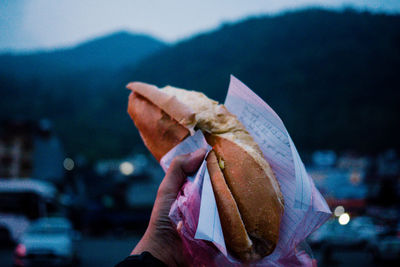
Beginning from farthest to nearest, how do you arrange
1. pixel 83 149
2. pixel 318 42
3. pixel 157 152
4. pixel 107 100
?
pixel 83 149 < pixel 107 100 < pixel 318 42 < pixel 157 152

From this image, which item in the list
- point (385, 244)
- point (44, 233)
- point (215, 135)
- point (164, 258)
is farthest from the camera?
point (385, 244)

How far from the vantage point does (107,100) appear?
46938 mm

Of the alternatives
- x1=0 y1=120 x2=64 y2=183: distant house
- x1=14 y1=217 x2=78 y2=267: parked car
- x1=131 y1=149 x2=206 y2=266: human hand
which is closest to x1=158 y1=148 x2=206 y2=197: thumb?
x1=131 y1=149 x2=206 y2=266: human hand

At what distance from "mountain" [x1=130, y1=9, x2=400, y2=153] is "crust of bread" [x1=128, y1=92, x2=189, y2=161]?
275 inches

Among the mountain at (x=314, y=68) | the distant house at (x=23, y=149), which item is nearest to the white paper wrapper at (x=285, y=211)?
the mountain at (x=314, y=68)

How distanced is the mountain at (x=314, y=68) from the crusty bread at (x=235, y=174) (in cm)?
712

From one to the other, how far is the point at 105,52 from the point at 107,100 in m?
8.13

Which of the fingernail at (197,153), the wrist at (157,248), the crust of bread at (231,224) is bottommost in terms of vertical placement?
the wrist at (157,248)

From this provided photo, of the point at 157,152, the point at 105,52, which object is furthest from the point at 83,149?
the point at 157,152

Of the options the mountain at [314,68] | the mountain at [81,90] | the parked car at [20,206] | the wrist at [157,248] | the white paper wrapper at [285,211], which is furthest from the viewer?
the mountain at [81,90]

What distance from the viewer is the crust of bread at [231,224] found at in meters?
1.52

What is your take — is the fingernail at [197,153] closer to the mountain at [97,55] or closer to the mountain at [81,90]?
the mountain at [81,90]

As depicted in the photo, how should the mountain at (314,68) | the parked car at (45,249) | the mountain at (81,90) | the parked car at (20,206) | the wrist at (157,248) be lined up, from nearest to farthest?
the wrist at (157,248) → the parked car at (45,249) → the parked car at (20,206) → the mountain at (314,68) → the mountain at (81,90)

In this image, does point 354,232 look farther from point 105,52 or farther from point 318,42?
point 105,52
